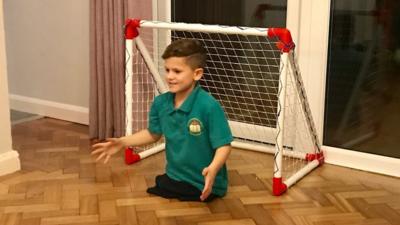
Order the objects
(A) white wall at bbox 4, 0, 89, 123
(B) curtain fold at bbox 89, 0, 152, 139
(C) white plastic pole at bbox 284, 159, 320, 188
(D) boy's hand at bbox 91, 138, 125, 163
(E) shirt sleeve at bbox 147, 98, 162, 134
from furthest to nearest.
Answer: (A) white wall at bbox 4, 0, 89, 123 < (B) curtain fold at bbox 89, 0, 152, 139 < (C) white plastic pole at bbox 284, 159, 320, 188 < (E) shirt sleeve at bbox 147, 98, 162, 134 < (D) boy's hand at bbox 91, 138, 125, 163

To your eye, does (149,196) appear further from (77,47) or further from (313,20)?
(77,47)

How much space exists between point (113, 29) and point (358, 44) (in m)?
1.20

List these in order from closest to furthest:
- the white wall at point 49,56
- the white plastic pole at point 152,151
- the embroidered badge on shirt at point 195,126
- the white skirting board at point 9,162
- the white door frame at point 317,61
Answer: the embroidered badge on shirt at point 195,126 → the white skirting board at point 9,162 → the white door frame at point 317,61 → the white plastic pole at point 152,151 → the white wall at point 49,56

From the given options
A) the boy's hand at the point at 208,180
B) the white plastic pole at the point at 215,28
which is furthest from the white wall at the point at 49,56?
the boy's hand at the point at 208,180

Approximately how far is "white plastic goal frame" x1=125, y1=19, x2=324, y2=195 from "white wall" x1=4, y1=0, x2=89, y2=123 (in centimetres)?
70

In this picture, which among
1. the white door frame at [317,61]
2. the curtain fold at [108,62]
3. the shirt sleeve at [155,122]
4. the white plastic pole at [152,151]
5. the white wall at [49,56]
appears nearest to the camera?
the shirt sleeve at [155,122]

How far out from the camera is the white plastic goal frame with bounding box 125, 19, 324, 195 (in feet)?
7.57

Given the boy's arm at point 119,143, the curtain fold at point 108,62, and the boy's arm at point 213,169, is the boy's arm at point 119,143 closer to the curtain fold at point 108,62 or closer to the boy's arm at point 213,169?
the boy's arm at point 213,169

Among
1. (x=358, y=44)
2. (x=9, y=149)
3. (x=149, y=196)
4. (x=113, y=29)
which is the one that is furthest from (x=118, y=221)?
(x=358, y=44)

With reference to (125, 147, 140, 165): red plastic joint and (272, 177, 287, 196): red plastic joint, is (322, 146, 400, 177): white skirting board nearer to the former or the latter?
(272, 177, 287, 196): red plastic joint

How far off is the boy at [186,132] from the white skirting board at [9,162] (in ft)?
1.99

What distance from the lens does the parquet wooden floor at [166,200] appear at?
2178 mm

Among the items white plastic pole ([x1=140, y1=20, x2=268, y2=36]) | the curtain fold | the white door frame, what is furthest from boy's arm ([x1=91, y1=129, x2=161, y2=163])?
the white door frame

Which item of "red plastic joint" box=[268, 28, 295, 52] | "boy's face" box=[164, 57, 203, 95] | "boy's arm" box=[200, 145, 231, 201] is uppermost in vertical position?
"red plastic joint" box=[268, 28, 295, 52]
